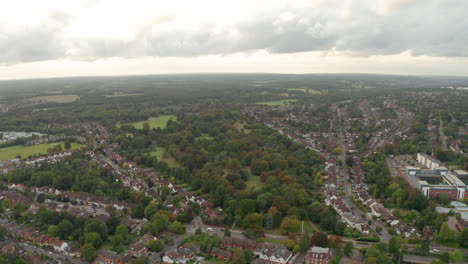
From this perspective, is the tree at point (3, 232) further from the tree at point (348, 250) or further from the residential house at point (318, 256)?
the tree at point (348, 250)

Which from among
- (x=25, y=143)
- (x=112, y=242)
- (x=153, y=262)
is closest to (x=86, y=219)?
(x=112, y=242)

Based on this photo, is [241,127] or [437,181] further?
[241,127]

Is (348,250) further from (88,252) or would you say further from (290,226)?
(88,252)

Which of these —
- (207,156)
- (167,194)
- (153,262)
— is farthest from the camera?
(207,156)

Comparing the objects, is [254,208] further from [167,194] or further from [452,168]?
[452,168]

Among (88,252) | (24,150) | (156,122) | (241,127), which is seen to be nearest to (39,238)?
(88,252)

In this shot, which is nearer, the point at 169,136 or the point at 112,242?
the point at 112,242
